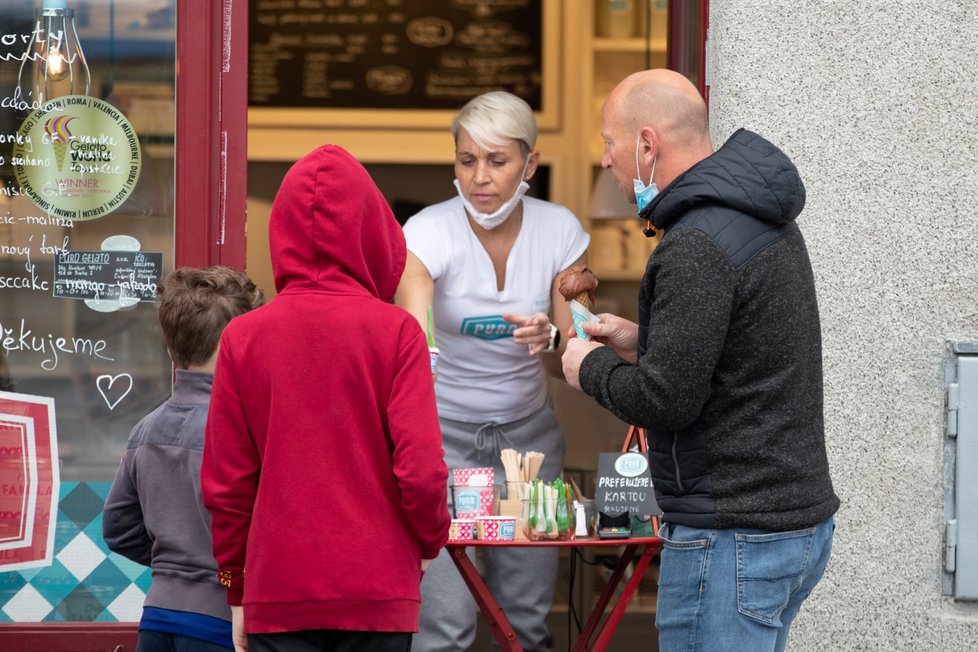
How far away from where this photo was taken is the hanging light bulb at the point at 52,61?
3842 mm

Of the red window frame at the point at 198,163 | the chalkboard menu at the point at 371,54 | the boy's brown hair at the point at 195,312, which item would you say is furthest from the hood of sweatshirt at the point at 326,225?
the chalkboard menu at the point at 371,54

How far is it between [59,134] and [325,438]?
183 centimetres

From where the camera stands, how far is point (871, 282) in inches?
151

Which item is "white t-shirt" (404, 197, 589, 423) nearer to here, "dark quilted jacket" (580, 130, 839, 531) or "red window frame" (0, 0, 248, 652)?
"red window frame" (0, 0, 248, 652)

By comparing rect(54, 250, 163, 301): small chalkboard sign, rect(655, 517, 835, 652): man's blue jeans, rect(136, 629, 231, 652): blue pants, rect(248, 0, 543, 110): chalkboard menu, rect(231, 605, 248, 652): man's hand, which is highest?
rect(248, 0, 543, 110): chalkboard menu

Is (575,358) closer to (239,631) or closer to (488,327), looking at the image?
(239,631)

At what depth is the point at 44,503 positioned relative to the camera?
3.85 m

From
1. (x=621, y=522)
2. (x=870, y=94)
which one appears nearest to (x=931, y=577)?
(x=621, y=522)

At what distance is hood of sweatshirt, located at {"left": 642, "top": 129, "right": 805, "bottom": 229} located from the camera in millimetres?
2482

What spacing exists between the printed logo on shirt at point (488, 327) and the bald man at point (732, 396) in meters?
1.40

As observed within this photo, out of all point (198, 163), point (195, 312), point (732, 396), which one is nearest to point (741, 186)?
point (732, 396)

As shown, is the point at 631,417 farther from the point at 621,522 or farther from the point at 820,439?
the point at 621,522

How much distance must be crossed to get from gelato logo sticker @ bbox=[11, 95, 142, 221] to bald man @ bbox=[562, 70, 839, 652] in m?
1.97

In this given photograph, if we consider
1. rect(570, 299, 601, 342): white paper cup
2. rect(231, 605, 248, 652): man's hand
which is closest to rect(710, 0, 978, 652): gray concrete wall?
rect(570, 299, 601, 342): white paper cup
